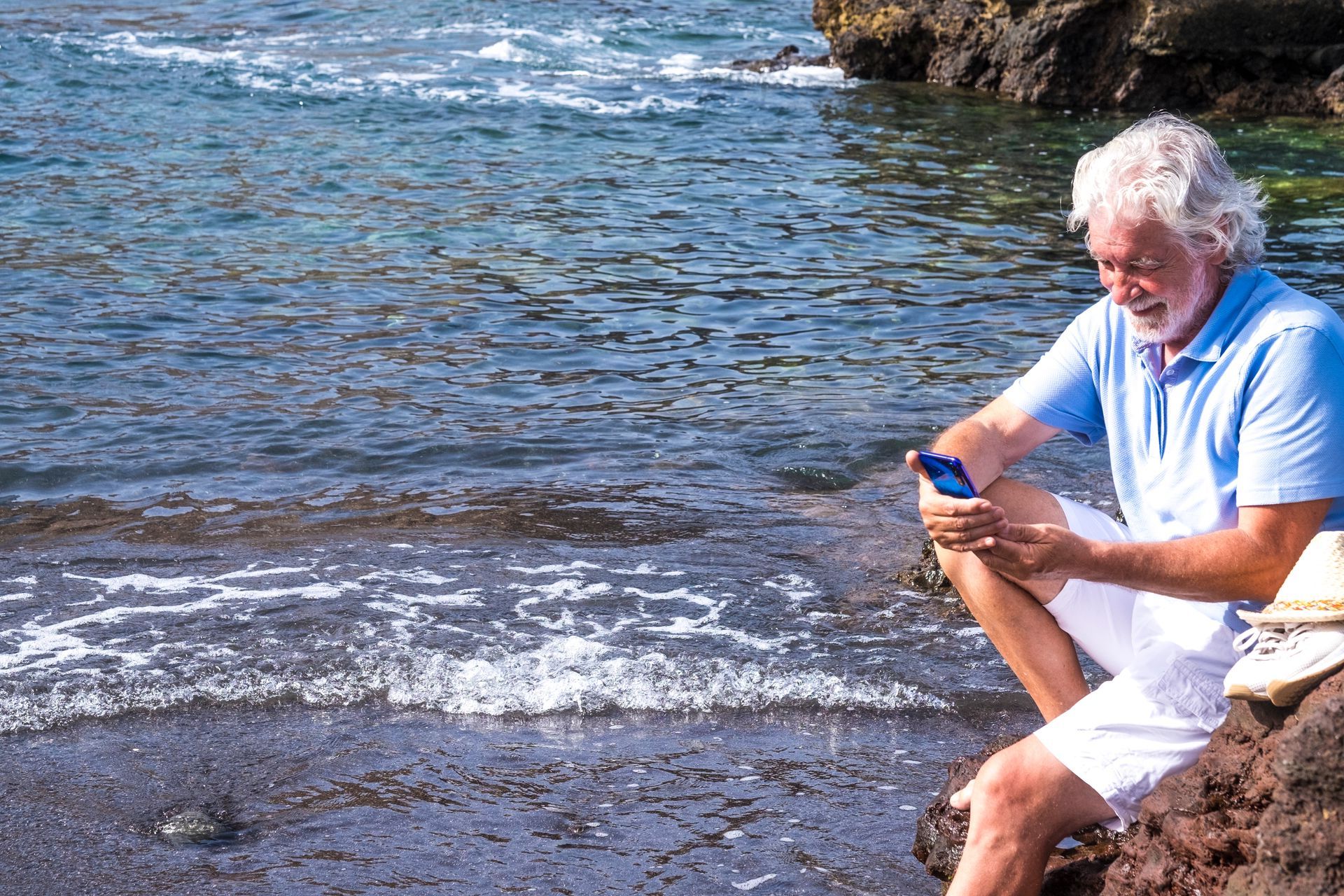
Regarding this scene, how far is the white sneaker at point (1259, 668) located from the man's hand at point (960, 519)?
0.58 meters

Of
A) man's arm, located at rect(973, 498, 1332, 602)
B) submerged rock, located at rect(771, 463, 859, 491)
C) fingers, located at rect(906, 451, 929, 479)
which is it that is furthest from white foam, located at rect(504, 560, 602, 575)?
man's arm, located at rect(973, 498, 1332, 602)

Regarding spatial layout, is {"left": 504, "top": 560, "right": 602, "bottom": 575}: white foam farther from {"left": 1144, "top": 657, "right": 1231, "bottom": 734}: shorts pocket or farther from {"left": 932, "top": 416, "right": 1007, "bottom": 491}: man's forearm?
{"left": 1144, "top": 657, "right": 1231, "bottom": 734}: shorts pocket

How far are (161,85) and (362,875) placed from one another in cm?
1717

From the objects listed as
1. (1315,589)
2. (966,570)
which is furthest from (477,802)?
(1315,589)

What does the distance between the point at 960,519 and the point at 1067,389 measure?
0.72m

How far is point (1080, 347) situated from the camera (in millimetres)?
3691

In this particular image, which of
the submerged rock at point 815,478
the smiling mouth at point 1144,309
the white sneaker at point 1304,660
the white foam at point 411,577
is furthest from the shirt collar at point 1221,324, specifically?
the submerged rock at point 815,478

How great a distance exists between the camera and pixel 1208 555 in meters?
3.11

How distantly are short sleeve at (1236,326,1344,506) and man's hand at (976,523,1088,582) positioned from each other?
15.0 inches

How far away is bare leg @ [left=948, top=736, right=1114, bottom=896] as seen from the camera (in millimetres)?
3125

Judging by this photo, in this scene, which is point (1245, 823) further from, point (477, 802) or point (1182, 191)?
point (477, 802)

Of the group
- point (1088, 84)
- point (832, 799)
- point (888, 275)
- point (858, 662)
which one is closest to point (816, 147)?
point (1088, 84)

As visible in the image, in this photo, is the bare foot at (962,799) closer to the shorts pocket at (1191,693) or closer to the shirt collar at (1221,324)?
the shorts pocket at (1191,693)

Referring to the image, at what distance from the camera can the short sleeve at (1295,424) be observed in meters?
3.04
